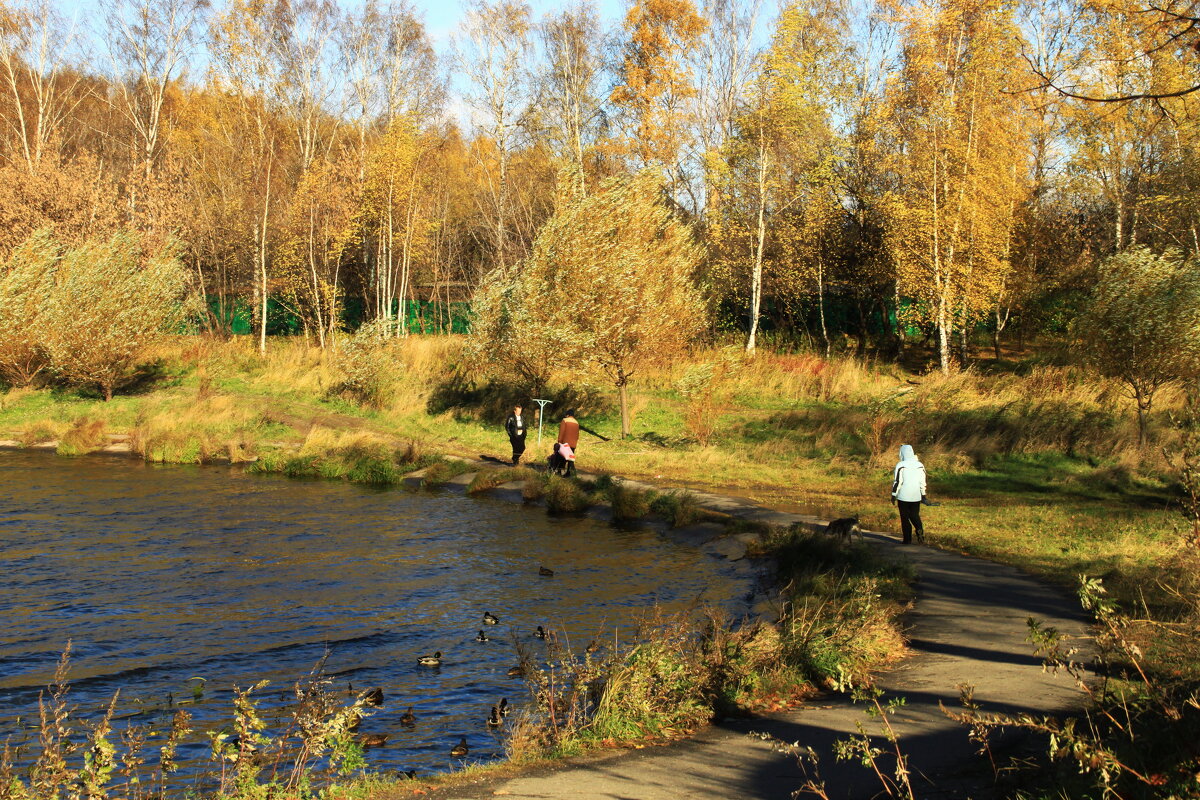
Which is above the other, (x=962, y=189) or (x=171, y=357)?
(x=962, y=189)

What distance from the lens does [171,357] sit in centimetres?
3919

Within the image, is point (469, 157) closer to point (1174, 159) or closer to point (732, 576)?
point (1174, 159)

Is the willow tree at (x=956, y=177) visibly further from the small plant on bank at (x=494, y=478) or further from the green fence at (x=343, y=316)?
the green fence at (x=343, y=316)

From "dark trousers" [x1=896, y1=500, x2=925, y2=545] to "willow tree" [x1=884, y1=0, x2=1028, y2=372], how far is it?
70.1 ft

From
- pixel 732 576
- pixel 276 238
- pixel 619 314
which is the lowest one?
pixel 732 576

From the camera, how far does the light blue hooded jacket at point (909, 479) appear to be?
1655 centimetres

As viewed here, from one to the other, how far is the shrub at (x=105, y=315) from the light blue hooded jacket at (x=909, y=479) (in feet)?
94.0

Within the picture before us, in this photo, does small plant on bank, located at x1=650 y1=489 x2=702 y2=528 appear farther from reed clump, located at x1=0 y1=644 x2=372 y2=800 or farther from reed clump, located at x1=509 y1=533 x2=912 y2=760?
reed clump, located at x1=0 y1=644 x2=372 y2=800

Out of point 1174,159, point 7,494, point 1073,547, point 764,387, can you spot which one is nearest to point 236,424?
point 7,494

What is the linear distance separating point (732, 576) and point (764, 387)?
67.7ft

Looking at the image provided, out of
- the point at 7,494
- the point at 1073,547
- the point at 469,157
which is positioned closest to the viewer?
the point at 1073,547

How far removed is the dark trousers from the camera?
16.8 m

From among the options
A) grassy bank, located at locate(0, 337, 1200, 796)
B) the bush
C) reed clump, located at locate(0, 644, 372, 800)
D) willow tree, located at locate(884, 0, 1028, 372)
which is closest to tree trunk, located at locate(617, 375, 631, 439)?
grassy bank, located at locate(0, 337, 1200, 796)

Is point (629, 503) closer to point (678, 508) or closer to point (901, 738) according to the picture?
point (678, 508)
